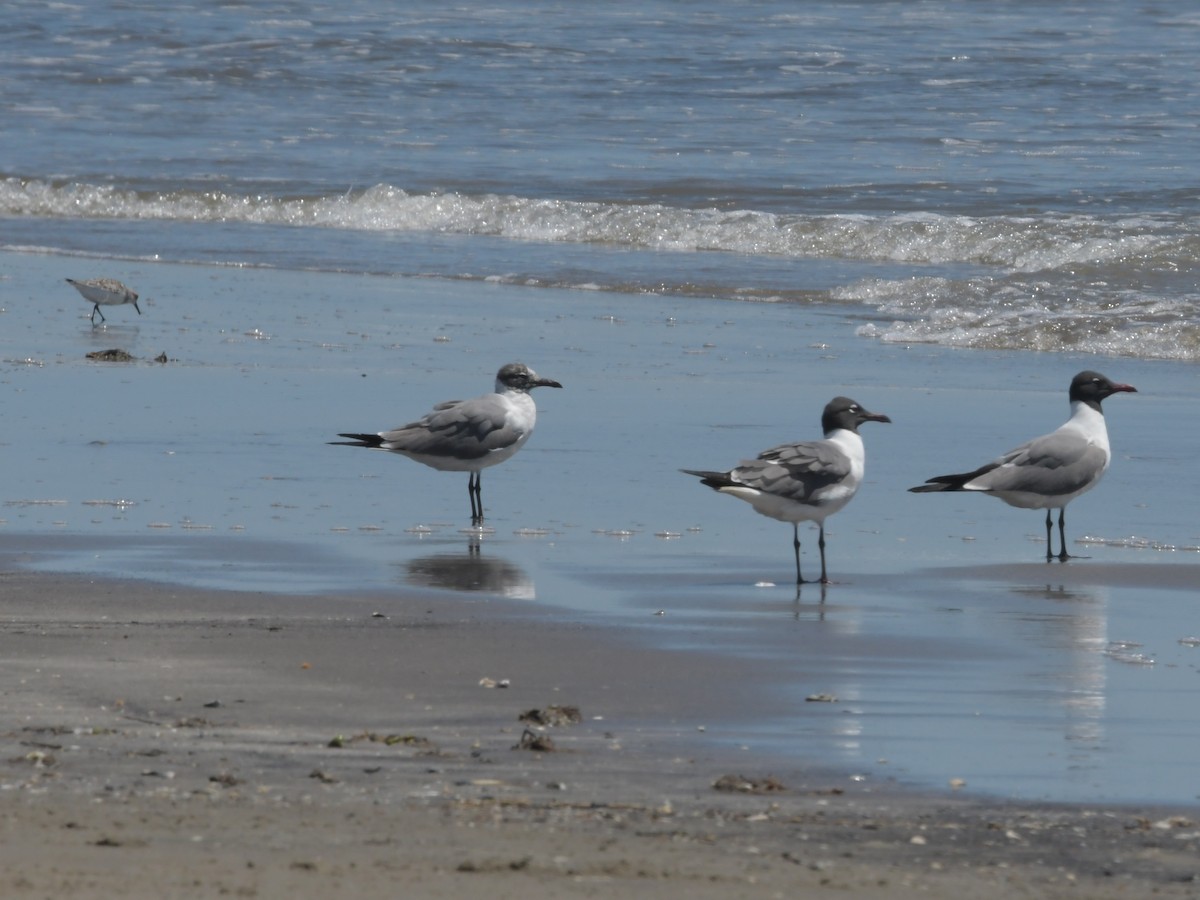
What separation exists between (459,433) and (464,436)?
3 cm

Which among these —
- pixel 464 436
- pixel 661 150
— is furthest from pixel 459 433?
pixel 661 150

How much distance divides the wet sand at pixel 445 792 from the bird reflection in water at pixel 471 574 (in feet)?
2.70

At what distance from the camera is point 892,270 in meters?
16.0

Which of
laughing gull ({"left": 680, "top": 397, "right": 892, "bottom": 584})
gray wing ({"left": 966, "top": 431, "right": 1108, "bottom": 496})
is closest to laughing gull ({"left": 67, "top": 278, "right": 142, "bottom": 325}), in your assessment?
laughing gull ({"left": 680, "top": 397, "right": 892, "bottom": 584})

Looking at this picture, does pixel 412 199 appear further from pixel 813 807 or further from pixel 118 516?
pixel 813 807

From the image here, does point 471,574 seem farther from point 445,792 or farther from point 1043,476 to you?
point 445,792

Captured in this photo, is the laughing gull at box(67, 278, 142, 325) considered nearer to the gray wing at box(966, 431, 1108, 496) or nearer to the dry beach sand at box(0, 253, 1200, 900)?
the dry beach sand at box(0, 253, 1200, 900)

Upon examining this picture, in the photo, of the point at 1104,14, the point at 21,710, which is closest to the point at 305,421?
the point at 21,710

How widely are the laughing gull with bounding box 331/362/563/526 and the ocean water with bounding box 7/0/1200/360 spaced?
458cm

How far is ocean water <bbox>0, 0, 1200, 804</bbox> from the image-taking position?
6301 millimetres

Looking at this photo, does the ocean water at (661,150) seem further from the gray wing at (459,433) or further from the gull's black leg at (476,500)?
the gull's black leg at (476,500)

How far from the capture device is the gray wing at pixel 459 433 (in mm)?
8672

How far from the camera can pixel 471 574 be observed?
712 centimetres

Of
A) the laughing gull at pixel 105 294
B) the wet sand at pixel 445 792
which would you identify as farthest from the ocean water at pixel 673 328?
the wet sand at pixel 445 792
